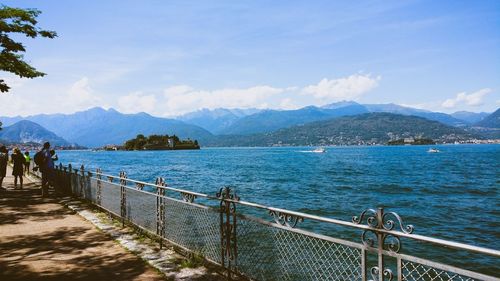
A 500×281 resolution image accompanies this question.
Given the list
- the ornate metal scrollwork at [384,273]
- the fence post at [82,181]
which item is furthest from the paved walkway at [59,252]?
the ornate metal scrollwork at [384,273]

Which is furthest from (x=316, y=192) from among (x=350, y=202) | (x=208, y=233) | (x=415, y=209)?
(x=208, y=233)

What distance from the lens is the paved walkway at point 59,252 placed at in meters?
6.04

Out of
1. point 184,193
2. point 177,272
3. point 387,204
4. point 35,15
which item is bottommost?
point 387,204

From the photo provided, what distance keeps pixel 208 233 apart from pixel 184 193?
916 millimetres

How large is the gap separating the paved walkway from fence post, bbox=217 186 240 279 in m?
1.11

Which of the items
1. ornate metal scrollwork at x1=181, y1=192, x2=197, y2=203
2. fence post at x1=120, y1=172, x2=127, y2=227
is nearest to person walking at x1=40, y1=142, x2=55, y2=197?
fence post at x1=120, y1=172, x2=127, y2=227

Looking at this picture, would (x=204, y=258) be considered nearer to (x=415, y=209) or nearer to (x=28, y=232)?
(x=28, y=232)

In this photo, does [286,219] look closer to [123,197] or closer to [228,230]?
[228,230]

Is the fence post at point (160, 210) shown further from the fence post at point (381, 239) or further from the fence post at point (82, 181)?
the fence post at point (82, 181)

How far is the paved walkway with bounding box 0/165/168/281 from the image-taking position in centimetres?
604

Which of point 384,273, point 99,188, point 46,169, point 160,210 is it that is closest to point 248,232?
point 384,273

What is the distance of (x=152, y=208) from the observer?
27.8 ft

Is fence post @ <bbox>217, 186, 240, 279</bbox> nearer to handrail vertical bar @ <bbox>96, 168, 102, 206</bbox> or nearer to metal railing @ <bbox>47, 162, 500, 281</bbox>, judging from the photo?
metal railing @ <bbox>47, 162, 500, 281</bbox>

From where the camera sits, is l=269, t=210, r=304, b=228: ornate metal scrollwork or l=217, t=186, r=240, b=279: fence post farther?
l=217, t=186, r=240, b=279: fence post
